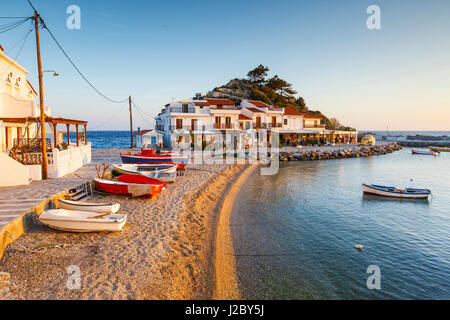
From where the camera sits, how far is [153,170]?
19.2 meters

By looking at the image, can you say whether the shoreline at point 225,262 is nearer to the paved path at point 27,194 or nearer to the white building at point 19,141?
the paved path at point 27,194

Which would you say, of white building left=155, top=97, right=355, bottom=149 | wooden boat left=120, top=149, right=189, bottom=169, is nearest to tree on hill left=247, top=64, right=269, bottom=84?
white building left=155, top=97, right=355, bottom=149

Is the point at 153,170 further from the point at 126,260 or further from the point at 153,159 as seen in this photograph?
the point at 126,260

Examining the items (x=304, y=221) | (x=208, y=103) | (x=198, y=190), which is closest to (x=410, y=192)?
(x=304, y=221)

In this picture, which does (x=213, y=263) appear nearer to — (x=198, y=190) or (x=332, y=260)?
(x=332, y=260)

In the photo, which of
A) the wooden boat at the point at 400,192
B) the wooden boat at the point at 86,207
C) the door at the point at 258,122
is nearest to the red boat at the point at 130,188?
the wooden boat at the point at 86,207

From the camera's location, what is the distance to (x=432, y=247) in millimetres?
10875

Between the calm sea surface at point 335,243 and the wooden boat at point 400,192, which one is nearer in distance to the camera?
the calm sea surface at point 335,243

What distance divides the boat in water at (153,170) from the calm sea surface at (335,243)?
17.8 feet

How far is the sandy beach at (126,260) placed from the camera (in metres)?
6.11

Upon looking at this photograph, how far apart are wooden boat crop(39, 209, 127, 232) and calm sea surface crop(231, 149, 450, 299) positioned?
184 inches

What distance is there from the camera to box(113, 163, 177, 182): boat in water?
1728 cm

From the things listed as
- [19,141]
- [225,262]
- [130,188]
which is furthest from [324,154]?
[19,141]

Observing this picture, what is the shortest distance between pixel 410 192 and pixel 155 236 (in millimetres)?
18613
